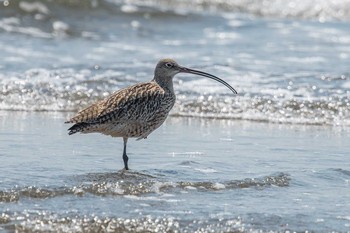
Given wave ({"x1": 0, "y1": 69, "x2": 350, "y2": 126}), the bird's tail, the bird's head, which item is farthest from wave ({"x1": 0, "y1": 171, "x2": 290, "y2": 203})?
wave ({"x1": 0, "y1": 69, "x2": 350, "y2": 126})

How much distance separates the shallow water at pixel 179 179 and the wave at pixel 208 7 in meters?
8.36

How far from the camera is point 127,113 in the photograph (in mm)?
9516

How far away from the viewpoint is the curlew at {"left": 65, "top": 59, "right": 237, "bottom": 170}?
934cm

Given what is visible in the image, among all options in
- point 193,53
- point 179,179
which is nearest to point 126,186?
point 179,179

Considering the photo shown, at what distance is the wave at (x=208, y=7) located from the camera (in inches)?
787

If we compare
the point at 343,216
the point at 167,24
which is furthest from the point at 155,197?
the point at 167,24

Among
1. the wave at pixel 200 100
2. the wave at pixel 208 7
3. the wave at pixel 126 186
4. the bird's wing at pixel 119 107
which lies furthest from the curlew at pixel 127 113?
the wave at pixel 208 7

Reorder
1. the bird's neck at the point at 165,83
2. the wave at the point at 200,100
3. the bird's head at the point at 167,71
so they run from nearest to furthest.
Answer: the bird's neck at the point at 165,83 < the bird's head at the point at 167,71 < the wave at the point at 200,100

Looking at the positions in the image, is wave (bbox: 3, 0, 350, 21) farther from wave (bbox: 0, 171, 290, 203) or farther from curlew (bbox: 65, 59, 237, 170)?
wave (bbox: 0, 171, 290, 203)

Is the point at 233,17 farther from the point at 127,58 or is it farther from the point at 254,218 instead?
the point at 254,218

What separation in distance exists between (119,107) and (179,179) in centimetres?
109

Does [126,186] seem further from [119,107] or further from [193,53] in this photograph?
[193,53]

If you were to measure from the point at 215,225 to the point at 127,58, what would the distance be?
337 inches

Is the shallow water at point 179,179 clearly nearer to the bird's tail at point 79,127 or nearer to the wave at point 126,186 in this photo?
the wave at point 126,186
